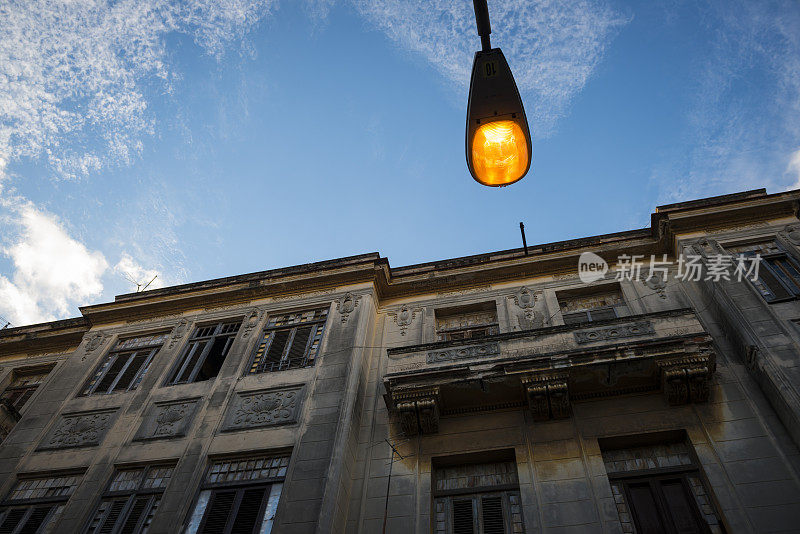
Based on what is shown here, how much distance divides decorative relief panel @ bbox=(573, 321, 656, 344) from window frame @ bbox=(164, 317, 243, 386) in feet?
26.0

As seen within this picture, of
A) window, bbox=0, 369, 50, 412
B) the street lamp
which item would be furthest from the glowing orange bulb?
window, bbox=0, 369, 50, 412

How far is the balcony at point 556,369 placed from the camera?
954 centimetres

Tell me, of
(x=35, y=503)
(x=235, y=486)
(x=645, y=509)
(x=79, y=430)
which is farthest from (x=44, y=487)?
(x=645, y=509)

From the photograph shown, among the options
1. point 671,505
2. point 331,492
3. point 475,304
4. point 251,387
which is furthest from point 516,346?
point 251,387

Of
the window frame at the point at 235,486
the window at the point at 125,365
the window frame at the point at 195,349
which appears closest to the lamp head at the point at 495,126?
the window frame at the point at 235,486

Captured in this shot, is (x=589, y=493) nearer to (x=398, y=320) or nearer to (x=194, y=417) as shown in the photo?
(x=398, y=320)

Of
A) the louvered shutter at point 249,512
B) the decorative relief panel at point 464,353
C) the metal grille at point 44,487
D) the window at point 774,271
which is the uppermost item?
the window at point 774,271

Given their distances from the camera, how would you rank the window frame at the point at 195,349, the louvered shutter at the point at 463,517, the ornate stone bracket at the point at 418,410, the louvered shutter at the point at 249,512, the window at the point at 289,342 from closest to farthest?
the louvered shutter at the point at 463,517
the louvered shutter at the point at 249,512
the ornate stone bracket at the point at 418,410
the window at the point at 289,342
the window frame at the point at 195,349

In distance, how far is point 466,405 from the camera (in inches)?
413

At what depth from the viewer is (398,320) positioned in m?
13.4

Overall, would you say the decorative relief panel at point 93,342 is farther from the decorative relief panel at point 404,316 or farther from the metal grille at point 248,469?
the decorative relief panel at point 404,316

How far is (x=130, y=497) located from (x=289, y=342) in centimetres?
440

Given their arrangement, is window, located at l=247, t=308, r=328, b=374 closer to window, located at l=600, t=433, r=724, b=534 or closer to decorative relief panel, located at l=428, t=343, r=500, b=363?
decorative relief panel, located at l=428, t=343, r=500, b=363

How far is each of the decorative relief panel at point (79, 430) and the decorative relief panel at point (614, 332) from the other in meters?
10.1
